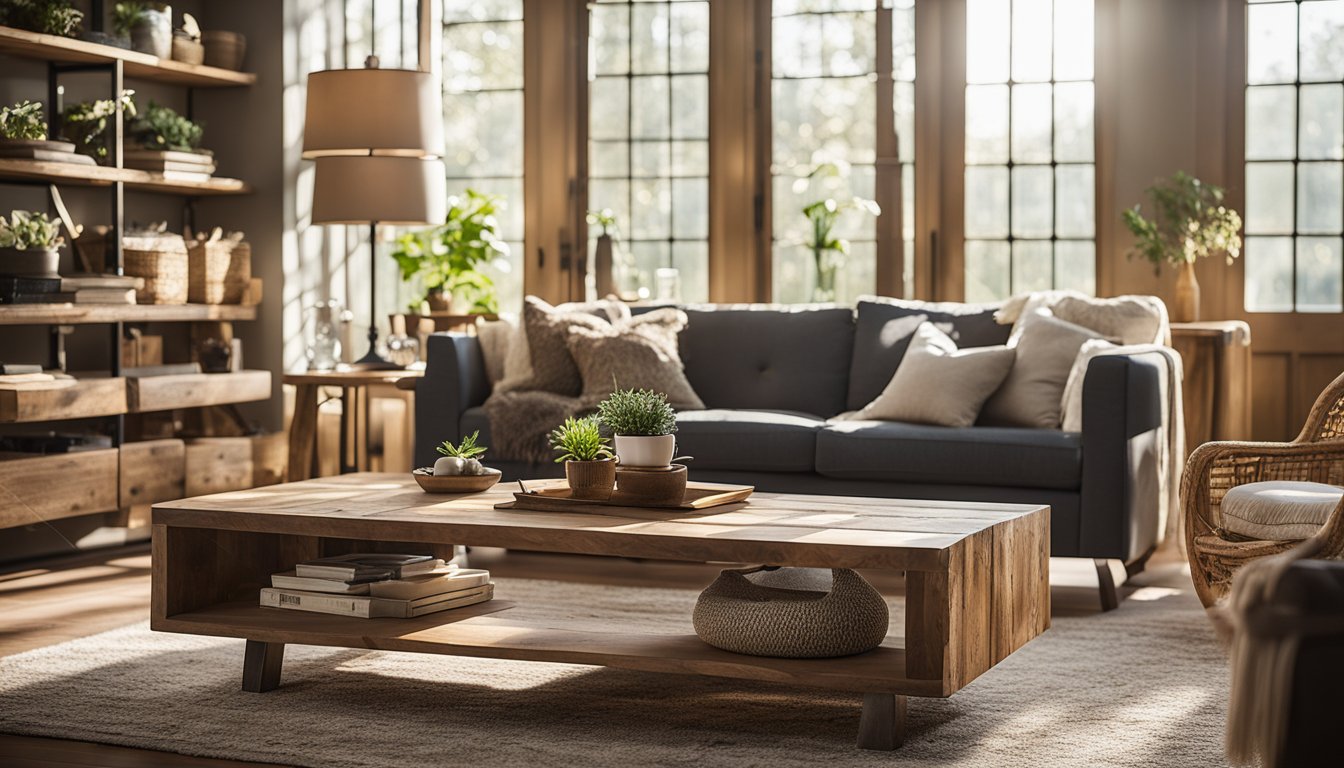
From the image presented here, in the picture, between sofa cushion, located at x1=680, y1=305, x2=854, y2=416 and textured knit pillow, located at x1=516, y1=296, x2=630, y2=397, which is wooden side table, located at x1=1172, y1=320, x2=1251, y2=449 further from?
textured knit pillow, located at x1=516, y1=296, x2=630, y2=397

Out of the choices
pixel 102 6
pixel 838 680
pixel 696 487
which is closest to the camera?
pixel 838 680

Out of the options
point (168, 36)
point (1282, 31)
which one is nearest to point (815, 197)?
point (1282, 31)

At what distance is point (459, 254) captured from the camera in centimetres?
624

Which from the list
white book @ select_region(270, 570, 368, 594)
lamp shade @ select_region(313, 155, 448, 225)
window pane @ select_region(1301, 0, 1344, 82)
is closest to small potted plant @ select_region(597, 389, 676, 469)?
white book @ select_region(270, 570, 368, 594)

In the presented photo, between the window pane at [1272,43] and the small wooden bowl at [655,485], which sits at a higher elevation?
the window pane at [1272,43]

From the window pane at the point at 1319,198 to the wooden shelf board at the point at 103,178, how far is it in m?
4.08

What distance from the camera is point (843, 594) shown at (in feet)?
9.66

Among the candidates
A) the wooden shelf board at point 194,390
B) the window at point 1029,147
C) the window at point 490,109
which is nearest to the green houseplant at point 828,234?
the window at point 1029,147

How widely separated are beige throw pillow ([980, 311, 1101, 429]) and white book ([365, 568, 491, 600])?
1.97m

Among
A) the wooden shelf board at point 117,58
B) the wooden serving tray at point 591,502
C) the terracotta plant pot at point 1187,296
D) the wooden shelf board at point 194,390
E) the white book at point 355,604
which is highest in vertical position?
the wooden shelf board at point 117,58

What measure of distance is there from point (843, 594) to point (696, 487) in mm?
592

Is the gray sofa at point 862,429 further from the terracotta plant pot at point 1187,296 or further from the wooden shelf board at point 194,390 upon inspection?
the wooden shelf board at point 194,390

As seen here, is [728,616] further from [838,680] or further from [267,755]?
[267,755]

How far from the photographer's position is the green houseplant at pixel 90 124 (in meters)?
5.36
